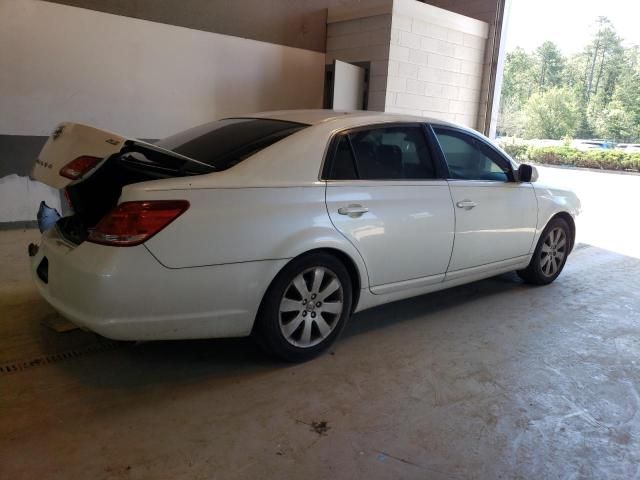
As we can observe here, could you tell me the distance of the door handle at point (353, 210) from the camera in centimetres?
312

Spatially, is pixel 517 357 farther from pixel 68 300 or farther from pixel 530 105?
pixel 530 105

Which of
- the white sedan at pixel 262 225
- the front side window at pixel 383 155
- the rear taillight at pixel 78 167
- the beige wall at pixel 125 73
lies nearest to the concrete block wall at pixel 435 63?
the beige wall at pixel 125 73

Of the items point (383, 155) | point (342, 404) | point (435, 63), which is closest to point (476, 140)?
point (383, 155)

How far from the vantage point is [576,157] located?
18.8 metres

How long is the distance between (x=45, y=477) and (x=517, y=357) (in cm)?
271

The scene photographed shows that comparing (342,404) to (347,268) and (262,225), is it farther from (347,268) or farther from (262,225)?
(262,225)

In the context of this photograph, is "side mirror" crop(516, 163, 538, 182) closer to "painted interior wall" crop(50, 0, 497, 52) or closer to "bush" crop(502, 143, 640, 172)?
"painted interior wall" crop(50, 0, 497, 52)

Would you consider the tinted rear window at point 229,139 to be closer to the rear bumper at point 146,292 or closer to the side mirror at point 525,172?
the rear bumper at point 146,292

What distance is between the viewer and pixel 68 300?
2637mm

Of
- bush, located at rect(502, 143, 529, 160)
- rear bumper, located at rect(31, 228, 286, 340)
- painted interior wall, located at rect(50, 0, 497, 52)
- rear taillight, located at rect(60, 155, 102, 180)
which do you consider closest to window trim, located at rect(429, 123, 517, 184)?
rear bumper, located at rect(31, 228, 286, 340)

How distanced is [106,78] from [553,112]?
14.9 meters

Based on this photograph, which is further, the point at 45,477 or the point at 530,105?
the point at 530,105

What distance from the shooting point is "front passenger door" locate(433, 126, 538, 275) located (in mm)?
3852

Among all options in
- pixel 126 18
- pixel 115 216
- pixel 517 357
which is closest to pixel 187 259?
pixel 115 216
